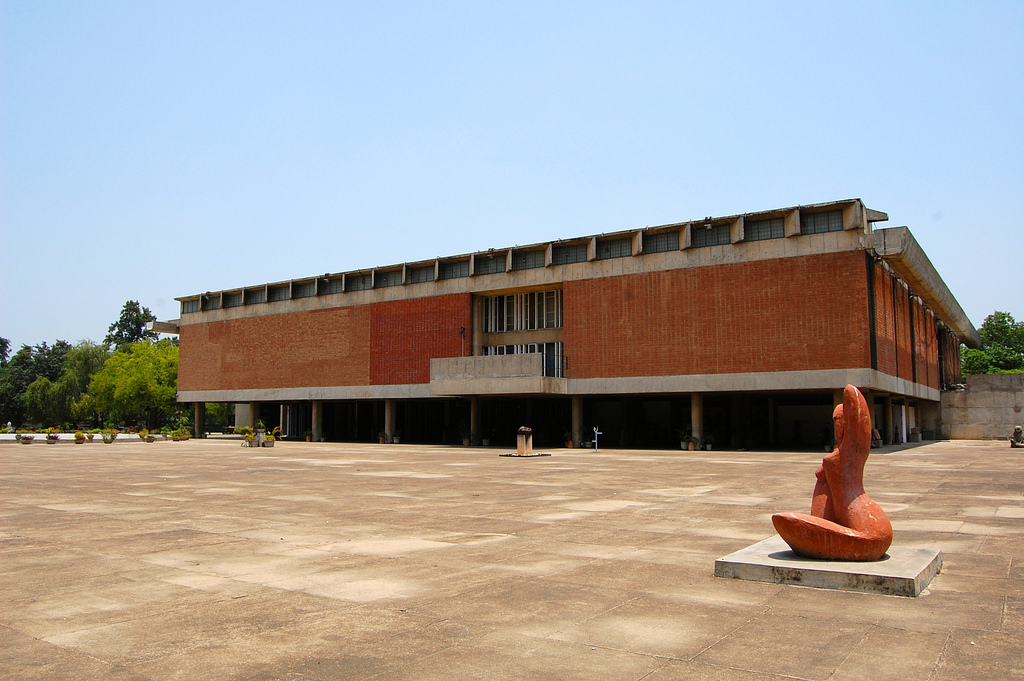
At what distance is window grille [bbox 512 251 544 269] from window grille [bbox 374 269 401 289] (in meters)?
9.55

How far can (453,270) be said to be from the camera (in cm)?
5159

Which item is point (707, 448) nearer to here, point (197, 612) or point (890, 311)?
point (890, 311)

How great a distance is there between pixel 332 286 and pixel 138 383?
41153mm

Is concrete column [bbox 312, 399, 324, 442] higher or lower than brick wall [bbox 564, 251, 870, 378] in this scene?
lower

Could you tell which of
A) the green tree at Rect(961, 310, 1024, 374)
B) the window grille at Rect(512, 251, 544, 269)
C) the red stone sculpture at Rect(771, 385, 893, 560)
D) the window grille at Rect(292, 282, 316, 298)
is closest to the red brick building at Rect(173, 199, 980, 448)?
the window grille at Rect(512, 251, 544, 269)

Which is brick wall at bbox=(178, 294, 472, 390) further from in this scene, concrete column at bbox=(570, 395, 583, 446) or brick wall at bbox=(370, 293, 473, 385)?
concrete column at bbox=(570, 395, 583, 446)

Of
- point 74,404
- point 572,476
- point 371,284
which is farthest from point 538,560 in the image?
point 74,404

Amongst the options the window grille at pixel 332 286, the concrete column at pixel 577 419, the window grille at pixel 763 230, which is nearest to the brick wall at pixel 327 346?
the window grille at pixel 332 286

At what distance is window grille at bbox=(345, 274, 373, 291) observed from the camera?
55.2 meters

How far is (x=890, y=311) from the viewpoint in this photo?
142 feet

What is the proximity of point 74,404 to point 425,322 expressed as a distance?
63.2 m

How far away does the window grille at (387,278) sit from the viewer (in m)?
Result: 53.8

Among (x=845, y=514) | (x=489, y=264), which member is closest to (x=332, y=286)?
(x=489, y=264)

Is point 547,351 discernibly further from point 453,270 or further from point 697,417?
point 697,417
